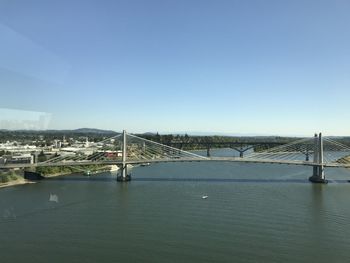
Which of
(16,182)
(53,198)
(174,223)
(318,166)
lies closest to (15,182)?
(16,182)

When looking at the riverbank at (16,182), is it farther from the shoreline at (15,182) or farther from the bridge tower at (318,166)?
the bridge tower at (318,166)

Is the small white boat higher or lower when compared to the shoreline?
lower

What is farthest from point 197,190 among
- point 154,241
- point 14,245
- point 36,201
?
point 14,245

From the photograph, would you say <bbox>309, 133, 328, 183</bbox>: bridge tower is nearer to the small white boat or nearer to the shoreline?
the small white boat

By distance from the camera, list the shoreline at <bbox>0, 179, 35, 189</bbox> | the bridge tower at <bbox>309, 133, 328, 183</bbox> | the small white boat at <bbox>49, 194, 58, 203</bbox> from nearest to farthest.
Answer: the small white boat at <bbox>49, 194, 58, 203</bbox> < the shoreline at <bbox>0, 179, 35, 189</bbox> < the bridge tower at <bbox>309, 133, 328, 183</bbox>

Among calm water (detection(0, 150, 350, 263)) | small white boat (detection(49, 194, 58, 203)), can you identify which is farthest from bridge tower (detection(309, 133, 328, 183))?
small white boat (detection(49, 194, 58, 203))

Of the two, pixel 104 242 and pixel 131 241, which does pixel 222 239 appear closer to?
pixel 131 241

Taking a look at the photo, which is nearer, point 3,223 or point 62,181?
point 3,223

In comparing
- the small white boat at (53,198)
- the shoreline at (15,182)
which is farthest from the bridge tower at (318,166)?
the shoreline at (15,182)
